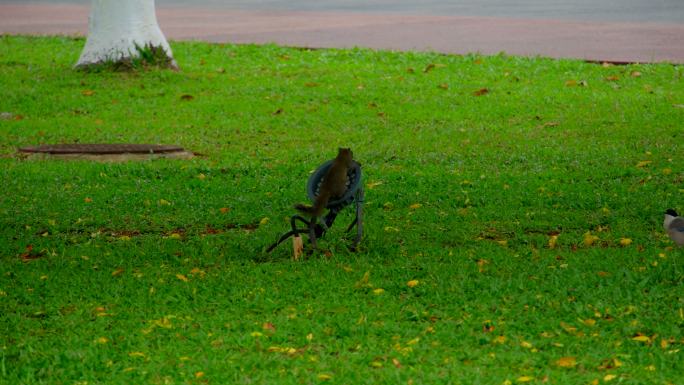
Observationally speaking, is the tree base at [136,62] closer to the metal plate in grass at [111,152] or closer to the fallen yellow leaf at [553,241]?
the metal plate in grass at [111,152]

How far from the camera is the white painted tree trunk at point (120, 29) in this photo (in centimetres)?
1234

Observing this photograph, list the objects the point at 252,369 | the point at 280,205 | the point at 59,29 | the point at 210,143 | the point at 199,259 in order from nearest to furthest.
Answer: the point at 252,369 < the point at 199,259 < the point at 280,205 < the point at 210,143 < the point at 59,29

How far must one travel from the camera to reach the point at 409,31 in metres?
16.5

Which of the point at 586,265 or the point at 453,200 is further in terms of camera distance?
the point at 453,200

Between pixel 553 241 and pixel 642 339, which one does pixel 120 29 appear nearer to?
pixel 553 241

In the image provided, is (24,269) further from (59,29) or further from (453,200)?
(59,29)

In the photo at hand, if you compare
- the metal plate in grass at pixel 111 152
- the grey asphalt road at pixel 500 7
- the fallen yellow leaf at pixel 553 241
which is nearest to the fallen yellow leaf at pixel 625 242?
the fallen yellow leaf at pixel 553 241

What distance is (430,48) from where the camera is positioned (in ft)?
47.7

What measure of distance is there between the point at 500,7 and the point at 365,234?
46.9 feet

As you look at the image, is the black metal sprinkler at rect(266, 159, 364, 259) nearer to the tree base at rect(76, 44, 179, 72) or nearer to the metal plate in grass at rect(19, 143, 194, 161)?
the metal plate in grass at rect(19, 143, 194, 161)

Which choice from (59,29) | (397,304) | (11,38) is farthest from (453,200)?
(59,29)

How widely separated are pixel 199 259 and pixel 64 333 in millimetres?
1310

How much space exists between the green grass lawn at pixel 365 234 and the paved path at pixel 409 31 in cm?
170

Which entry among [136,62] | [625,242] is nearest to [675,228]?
[625,242]
